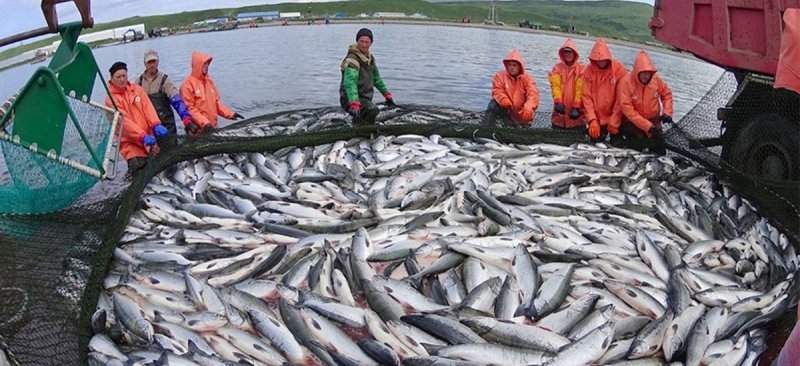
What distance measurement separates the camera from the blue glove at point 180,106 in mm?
8752

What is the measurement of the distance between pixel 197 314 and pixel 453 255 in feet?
6.19

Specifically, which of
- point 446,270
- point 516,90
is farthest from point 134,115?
point 516,90

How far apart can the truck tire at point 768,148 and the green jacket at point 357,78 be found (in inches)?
208

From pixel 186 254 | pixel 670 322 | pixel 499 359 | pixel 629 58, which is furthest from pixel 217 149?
pixel 629 58

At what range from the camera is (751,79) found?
6879 millimetres

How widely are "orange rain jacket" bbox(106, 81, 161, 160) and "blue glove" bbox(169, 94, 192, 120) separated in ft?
1.89

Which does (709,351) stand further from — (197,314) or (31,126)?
(31,126)

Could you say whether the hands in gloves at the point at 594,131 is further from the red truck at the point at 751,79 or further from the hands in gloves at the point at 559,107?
the red truck at the point at 751,79

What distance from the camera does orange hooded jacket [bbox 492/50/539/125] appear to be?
31.4 ft

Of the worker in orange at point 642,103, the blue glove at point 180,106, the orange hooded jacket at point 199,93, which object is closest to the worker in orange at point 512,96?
the worker in orange at point 642,103

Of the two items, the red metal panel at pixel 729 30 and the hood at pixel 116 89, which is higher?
the red metal panel at pixel 729 30

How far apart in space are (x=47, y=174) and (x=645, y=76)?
7.21 meters

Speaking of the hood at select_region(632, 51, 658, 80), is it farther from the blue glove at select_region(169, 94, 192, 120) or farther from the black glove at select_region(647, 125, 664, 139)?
the blue glove at select_region(169, 94, 192, 120)

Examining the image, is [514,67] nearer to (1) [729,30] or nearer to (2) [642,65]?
(2) [642,65]
